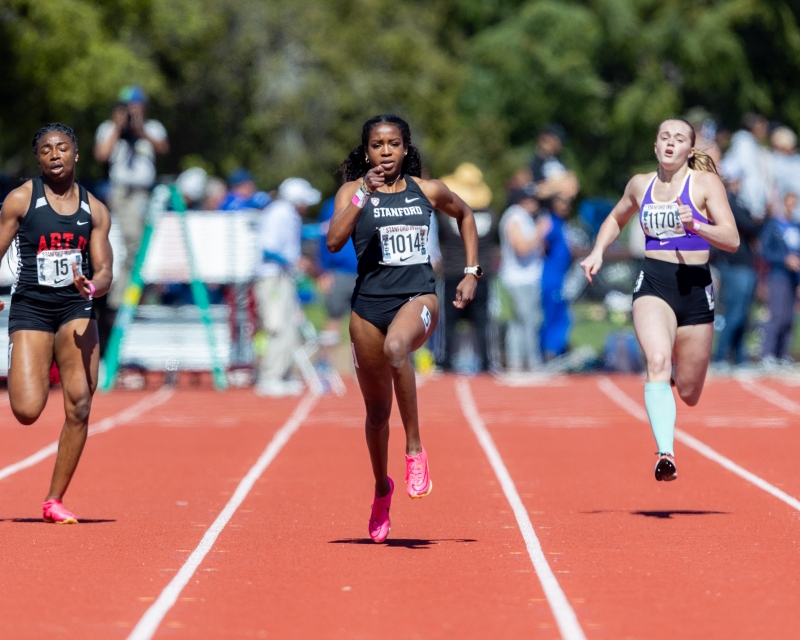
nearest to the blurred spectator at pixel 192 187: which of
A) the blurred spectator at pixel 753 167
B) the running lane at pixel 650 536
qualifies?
the blurred spectator at pixel 753 167

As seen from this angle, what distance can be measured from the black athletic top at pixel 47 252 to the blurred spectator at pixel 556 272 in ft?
36.2

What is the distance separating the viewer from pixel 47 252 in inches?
336

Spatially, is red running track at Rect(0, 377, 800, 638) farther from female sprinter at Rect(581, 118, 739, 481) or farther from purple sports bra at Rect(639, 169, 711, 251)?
purple sports bra at Rect(639, 169, 711, 251)

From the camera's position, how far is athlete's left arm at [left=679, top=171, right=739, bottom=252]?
8641 mm

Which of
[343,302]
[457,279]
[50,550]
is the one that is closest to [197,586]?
[50,550]

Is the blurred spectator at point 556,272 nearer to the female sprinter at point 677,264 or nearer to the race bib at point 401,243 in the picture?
the female sprinter at point 677,264

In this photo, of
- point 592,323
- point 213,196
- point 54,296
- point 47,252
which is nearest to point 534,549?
point 54,296

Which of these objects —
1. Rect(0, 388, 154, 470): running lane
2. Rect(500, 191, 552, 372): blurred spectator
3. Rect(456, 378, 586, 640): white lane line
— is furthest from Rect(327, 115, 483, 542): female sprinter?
Rect(500, 191, 552, 372): blurred spectator

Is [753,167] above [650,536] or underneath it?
above

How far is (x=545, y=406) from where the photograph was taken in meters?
16.1

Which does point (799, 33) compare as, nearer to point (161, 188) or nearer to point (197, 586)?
point (161, 188)

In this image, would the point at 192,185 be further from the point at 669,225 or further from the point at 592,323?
the point at 669,225

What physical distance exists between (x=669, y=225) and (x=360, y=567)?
3.07m

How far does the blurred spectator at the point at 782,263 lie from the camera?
18.6m
